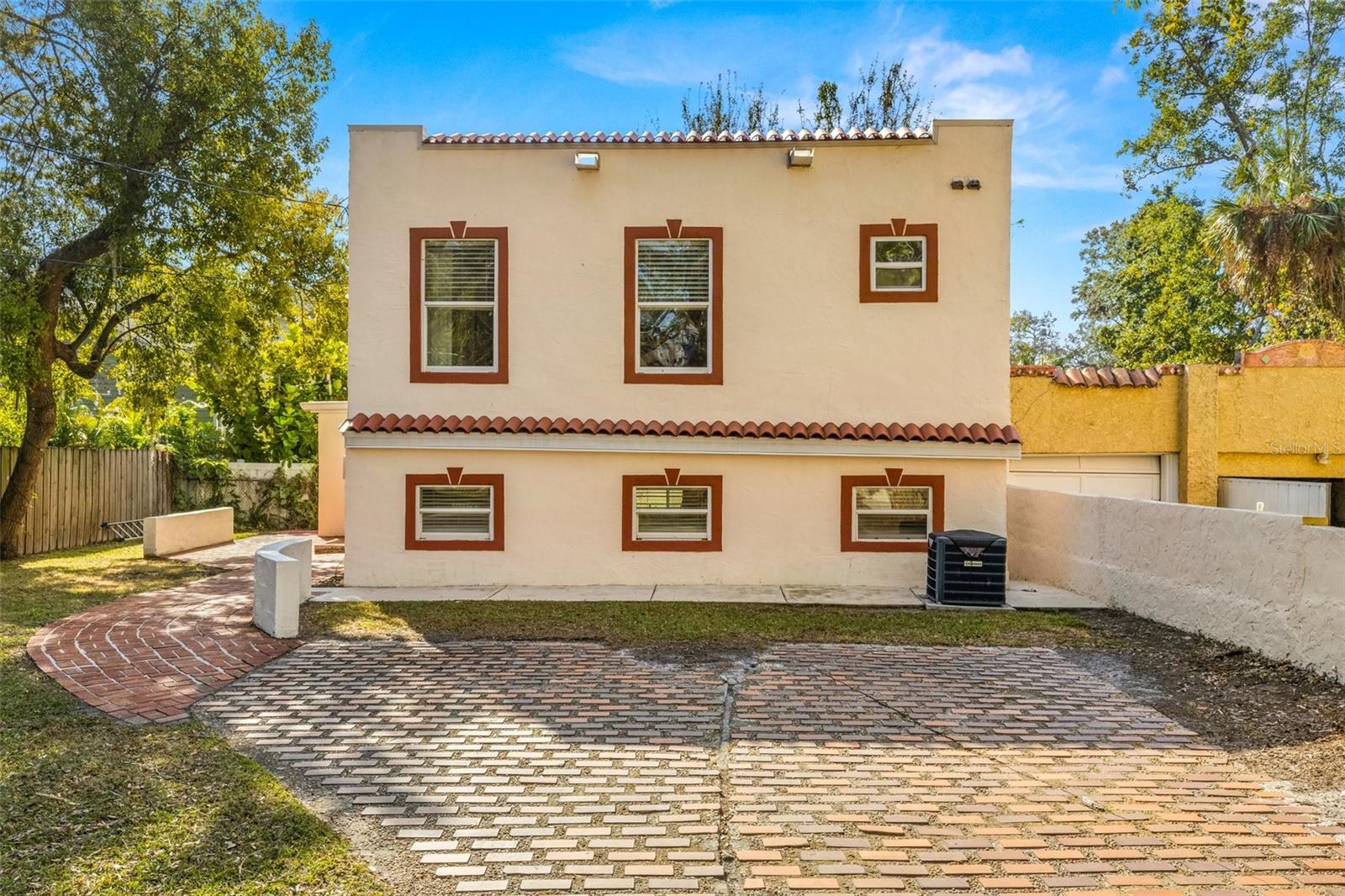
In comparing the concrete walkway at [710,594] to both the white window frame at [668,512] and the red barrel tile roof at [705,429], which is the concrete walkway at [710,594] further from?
the red barrel tile roof at [705,429]

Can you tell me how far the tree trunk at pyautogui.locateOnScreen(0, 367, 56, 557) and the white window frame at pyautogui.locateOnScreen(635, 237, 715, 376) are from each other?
10.8m

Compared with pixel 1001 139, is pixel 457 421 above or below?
below

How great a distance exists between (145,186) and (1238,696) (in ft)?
53.1

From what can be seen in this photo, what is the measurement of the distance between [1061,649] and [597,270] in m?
7.62

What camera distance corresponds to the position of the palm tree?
1359 centimetres

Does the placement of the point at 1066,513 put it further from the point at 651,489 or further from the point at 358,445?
the point at 358,445

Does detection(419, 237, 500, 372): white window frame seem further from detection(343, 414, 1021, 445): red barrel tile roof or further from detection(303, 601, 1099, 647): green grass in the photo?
detection(303, 601, 1099, 647): green grass

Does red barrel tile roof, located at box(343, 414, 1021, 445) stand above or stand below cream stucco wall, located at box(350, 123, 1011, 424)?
below

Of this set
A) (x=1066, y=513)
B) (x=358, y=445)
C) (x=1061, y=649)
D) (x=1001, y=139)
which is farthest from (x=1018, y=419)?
(x=358, y=445)

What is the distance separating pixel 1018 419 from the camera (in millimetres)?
13477

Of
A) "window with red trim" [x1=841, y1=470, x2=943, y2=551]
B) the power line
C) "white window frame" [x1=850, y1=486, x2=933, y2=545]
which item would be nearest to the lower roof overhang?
"window with red trim" [x1=841, y1=470, x2=943, y2=551]

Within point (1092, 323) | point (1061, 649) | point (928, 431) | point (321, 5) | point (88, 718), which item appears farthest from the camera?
point (1092, 323)

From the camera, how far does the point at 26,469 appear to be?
1435 cm

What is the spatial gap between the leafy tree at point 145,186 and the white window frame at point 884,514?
1084 centimetres
